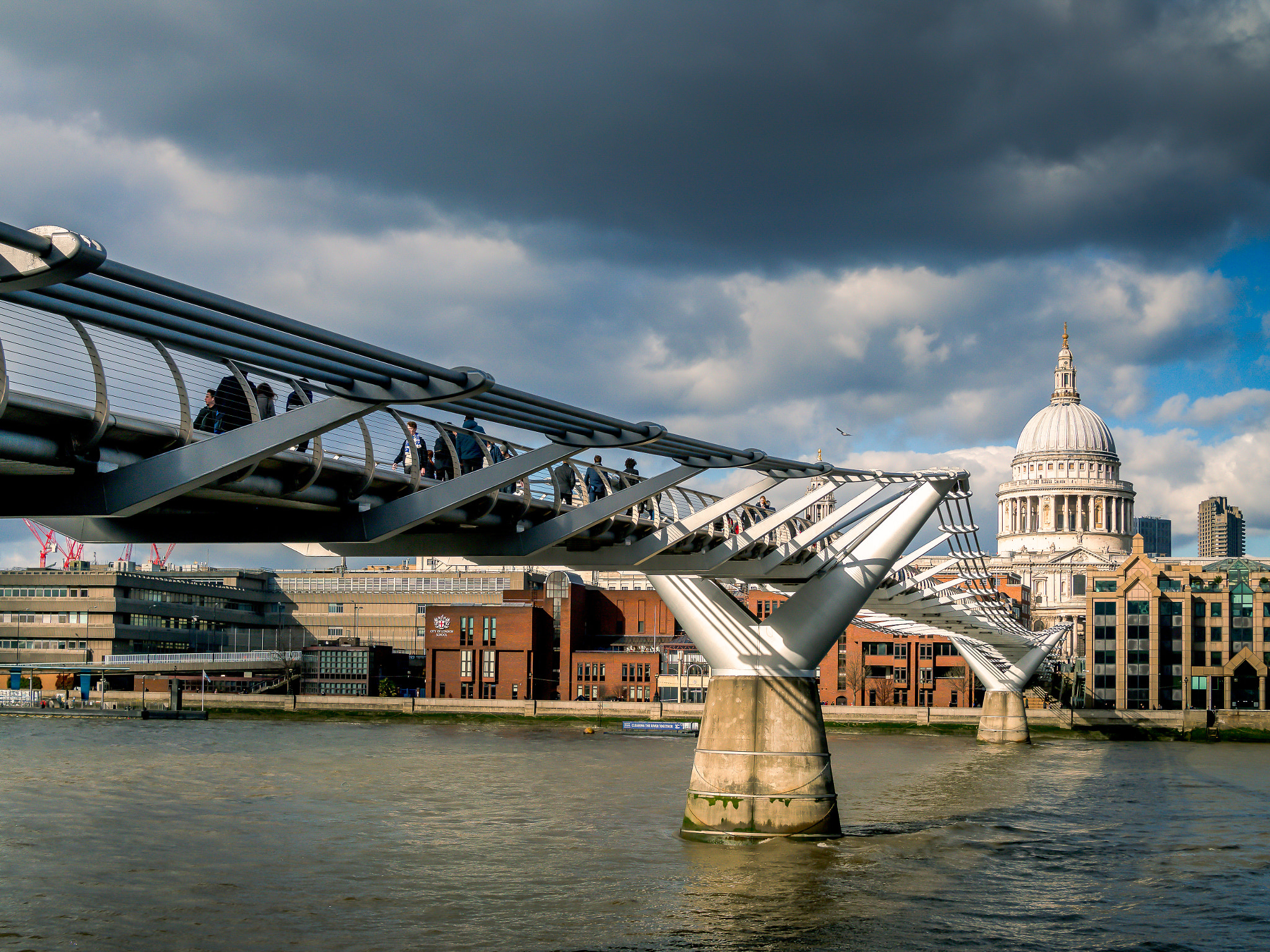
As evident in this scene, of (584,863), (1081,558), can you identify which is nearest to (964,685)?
(584,863)

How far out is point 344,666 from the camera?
3383 inches

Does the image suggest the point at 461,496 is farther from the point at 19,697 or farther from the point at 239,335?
the point at 19,697

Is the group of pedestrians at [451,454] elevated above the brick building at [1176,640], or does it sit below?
above

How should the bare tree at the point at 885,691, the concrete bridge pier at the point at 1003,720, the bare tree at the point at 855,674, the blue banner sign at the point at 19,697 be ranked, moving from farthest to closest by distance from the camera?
1. the blue banner sign at the point at 19,697
2. the bare tree at the point at 885,691
3. the bare tree at the point at 855,674
4. the concrete bridge pier at the point at 1003,720

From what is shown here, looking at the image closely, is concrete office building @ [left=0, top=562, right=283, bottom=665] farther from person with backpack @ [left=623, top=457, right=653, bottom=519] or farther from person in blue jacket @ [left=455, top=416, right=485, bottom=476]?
person in blue jacket @ [left=455, top=416, right=485, bottom=476]

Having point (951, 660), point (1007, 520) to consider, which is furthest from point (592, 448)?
point (1007, 520)

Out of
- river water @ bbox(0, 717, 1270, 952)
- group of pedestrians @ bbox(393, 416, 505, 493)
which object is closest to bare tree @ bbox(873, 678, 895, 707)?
river water @ bbox(0, 717, 1270, 952)

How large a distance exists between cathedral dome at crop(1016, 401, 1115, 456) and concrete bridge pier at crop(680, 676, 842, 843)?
12502cm

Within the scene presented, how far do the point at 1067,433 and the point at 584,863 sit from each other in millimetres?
130694

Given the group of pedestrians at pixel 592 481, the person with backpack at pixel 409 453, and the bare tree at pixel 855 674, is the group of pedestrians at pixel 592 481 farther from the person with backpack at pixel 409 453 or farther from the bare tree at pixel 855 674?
the bare tree at pixel 855 674

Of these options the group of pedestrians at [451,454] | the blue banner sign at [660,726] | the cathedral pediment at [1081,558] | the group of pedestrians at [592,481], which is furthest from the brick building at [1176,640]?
the group of pedestrians at [451,454]

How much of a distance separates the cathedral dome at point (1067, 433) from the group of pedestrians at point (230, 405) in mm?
137604

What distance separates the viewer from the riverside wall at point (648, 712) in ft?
224

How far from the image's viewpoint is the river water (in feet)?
56.1
